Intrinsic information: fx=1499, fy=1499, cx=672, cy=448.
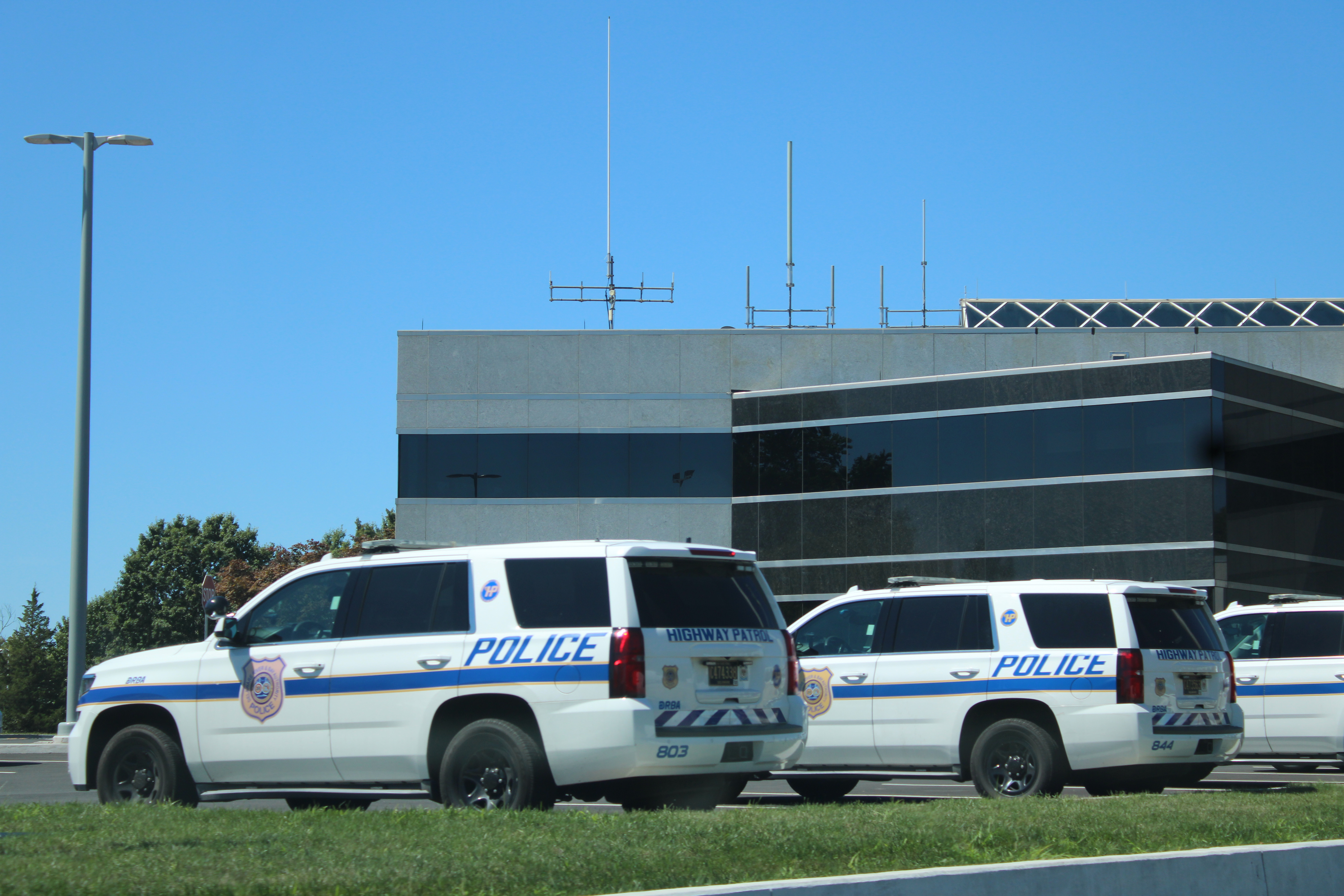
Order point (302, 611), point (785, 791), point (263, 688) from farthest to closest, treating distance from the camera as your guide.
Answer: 1. point (785, 791)
2. point (302, 611)
3. point (263, 688)

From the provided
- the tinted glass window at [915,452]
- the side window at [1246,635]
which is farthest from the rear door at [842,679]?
the tinted glass window at [915,452]

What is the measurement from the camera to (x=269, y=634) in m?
10.9

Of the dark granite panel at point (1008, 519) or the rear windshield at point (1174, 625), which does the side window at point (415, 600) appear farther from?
the dark granite panel at point (1008, 519)

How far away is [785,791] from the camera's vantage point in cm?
1522

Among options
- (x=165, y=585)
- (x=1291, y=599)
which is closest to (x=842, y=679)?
(x=1291, y=599)

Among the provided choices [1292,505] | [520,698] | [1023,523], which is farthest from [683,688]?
[1292,505]

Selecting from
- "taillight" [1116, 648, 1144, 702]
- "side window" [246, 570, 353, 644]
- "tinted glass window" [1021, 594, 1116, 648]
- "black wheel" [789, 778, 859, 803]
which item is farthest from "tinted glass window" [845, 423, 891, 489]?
"side window" [246, 570, 353, 644]

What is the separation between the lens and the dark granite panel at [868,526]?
118 ft

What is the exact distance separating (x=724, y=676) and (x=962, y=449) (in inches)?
1033

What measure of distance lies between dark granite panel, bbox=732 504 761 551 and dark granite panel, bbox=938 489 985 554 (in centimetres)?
502

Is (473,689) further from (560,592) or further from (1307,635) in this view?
(1307,635)

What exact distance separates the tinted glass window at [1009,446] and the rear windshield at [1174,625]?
21.8m

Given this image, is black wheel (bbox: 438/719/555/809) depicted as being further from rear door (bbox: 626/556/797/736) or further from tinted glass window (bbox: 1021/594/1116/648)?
tinted glass window (bbox: 1021/594/1116/648)

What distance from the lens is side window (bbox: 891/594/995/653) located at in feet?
41.7
